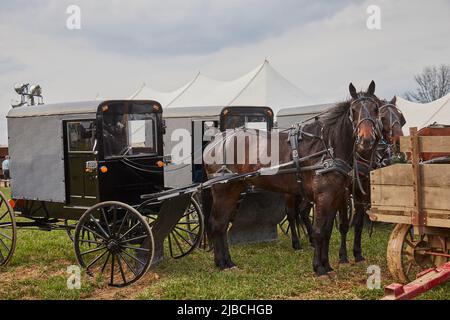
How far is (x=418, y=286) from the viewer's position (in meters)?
4.08

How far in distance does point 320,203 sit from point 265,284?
45.0 inches

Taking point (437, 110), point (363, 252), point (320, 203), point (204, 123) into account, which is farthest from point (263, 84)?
point (320, 203)

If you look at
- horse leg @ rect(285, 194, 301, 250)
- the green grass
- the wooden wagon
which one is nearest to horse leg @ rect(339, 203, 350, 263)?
the green grass

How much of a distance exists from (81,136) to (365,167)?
12.1 feet

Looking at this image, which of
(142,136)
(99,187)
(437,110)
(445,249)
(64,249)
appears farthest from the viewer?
(437,110)

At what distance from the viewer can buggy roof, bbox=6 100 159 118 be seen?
20.9ft

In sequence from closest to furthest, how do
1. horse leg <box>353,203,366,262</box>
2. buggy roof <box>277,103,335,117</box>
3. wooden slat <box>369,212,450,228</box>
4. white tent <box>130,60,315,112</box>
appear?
wooden slat <box>369,212,450,228</box>
horse leg <box>353,203,366,262</box>
buggy roof <box>277,103,335,117</box>
white tent <box>130,60,315,112</box>

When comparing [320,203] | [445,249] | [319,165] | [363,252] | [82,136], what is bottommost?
[363,252]

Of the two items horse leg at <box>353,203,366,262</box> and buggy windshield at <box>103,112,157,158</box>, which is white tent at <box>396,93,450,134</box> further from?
buggy windshield at <box>103,112,157,158</box>

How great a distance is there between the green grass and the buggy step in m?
0.76

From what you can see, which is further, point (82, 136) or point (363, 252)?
point (363, 252)

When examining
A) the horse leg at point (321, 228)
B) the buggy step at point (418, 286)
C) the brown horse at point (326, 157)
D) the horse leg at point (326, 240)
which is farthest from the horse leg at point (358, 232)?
the buggy step at point (418, 286)

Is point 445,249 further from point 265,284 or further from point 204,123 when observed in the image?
point 204,123

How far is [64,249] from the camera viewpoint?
26.6 ft
